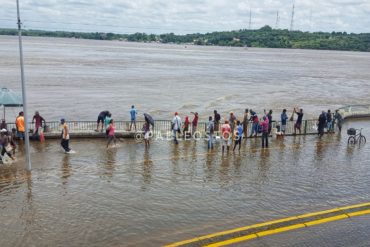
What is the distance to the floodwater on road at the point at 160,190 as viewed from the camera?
33.6 ft

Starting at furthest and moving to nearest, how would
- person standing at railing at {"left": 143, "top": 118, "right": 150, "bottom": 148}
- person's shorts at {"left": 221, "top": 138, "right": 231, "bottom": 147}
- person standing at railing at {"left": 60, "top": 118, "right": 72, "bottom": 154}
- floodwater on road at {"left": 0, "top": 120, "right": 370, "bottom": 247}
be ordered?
1. person standing at railing at {"left": 143, "top": 118, "right": 150, "bottom": 148}
2. person's shorts at {"left": 221, "top": 138, "right": 231, "bottom": 147}
3. person standing at railing at {"left": 60, "top": 118, "right": 72, "bottom": 154}
4. floodwater on road at {"left": 0, "top": 120, "right": 370, "bottom": 247}

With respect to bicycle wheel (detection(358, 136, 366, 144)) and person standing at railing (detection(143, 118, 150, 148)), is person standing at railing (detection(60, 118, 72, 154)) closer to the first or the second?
person standing at railing (detection(143, 118, 150, 148))

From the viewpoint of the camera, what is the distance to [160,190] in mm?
13078

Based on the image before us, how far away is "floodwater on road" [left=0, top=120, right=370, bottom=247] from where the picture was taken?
10.2 metres

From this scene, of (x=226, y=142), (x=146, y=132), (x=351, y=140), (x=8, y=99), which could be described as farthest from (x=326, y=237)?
(x=8, y=99)

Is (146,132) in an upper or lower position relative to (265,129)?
lower

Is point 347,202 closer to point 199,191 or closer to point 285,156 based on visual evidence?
point 199,191

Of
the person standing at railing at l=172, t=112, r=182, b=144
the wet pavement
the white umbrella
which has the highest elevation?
the white umbrella

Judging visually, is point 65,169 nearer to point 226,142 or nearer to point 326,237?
point 226,142

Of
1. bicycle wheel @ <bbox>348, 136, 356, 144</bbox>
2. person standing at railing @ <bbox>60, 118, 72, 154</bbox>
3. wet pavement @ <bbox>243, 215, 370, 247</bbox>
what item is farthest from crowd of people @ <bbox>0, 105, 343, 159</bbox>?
wet pavement @ <bbox>243, 215, 370, 247</bbox>

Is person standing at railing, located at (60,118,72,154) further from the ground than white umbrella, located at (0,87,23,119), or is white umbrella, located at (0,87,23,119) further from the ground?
white umbrella, located at (0,87,23,119)

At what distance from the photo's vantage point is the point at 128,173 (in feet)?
48.7

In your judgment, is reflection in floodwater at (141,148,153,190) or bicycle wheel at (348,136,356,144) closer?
reflection in floodwater at (141,148,153,190)

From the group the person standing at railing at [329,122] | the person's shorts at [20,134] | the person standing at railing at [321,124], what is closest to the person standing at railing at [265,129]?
the person standing at railing at [321,124]
